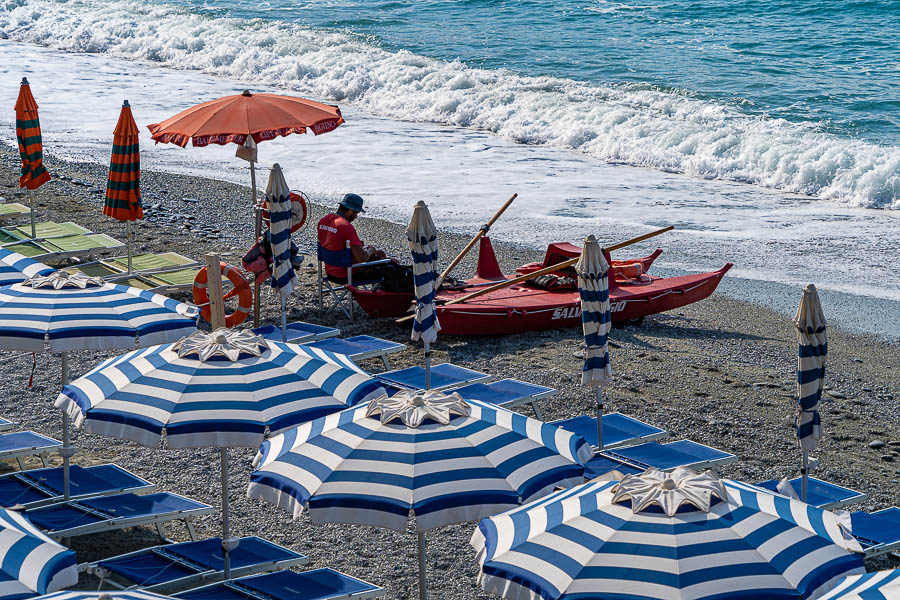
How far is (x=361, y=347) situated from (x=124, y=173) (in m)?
3.62

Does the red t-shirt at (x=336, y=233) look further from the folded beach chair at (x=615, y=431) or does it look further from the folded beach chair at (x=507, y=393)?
the folded beach chair at (x=615, y=431)

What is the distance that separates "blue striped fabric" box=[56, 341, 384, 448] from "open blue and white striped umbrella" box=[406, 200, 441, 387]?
167 cm

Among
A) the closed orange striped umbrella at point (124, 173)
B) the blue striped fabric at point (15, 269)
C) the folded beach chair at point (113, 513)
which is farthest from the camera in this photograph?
the closed orange striped umbrella at point (124, 173)

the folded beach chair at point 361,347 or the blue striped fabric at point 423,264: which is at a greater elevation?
the blue striped fabric at point 423,264

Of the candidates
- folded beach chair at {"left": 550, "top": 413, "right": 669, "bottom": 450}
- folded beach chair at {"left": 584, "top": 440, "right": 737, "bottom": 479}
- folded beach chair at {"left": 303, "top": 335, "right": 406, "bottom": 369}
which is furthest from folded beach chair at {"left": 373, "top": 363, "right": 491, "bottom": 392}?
folded beach chair at {"left": 584, "top": 440, "right": 737, "bottom": 479}

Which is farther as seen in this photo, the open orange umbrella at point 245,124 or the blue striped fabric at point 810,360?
the open orange umbrella at point 245,124

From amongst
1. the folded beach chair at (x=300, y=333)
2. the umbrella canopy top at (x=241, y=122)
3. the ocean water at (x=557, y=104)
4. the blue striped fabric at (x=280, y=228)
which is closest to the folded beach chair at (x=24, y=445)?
the blue striped fabric at (x=280, y=228)

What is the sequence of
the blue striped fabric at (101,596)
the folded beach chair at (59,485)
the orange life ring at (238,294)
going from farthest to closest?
the orange life ring at (238,294) < the folded beach chair at (59,485) < the blue striped fabric at (101,596)

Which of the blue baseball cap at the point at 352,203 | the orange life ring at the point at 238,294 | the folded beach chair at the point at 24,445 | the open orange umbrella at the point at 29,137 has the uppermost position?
the open orange umbrella at the point at 29,137

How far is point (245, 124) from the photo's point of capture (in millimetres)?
11891

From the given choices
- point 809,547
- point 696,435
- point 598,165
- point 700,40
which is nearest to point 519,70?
point 700,40

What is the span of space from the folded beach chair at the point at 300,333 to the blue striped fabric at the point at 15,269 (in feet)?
7.25

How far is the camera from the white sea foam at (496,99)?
69.1 feet

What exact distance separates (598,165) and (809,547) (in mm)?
18261
